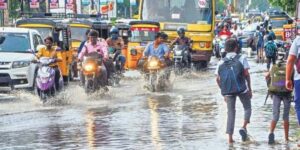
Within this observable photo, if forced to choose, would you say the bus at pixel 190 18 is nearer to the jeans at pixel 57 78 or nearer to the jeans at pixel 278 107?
the jeans at pixel 57 78

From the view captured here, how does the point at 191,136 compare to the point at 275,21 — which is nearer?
the point at 191,136

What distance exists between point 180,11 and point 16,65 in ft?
43.4

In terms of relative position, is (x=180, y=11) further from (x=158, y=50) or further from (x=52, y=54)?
(x=52, y=54)

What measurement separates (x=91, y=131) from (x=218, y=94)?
24.3 ft

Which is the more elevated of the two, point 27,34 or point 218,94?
point 27,34

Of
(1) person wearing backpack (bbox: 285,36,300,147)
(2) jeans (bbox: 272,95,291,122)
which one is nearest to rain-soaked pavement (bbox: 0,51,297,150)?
(2) jeans (bbox: 272,95,291,122)

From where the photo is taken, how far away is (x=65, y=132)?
14078mm

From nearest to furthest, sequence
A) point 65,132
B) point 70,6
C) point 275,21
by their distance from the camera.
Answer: point 65,132
point 275,21
point 70,6

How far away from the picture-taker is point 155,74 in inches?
879

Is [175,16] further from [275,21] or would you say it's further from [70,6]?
[70,6]

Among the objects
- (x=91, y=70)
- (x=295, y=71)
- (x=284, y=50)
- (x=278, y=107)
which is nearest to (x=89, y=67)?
(x=91, y=70)

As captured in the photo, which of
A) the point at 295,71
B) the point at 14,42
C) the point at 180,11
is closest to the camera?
the point at 295,71

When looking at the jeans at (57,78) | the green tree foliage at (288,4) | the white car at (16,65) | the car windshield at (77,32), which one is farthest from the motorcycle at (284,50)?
the green tree foliage at (288,4)

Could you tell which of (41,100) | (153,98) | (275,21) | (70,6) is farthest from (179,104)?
(70,6)
